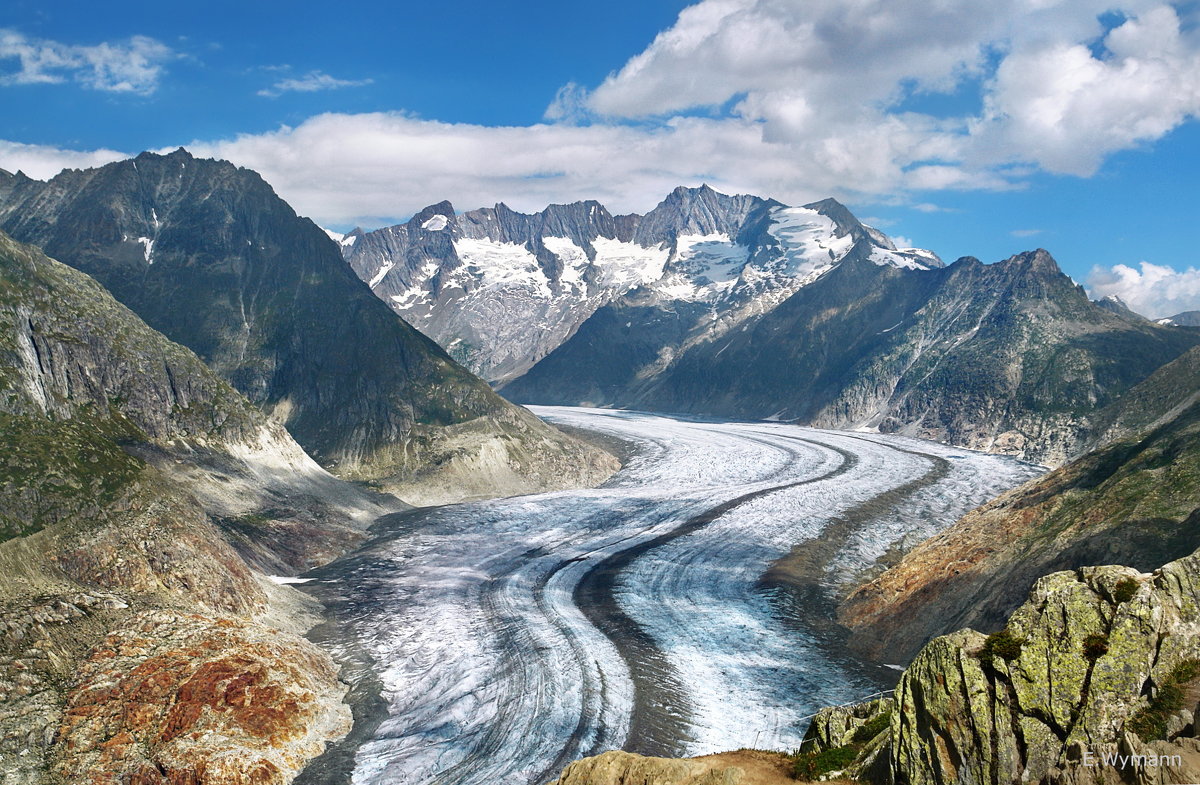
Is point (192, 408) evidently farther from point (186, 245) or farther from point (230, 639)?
point (186, 245)

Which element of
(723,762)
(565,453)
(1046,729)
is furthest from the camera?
(565,453)

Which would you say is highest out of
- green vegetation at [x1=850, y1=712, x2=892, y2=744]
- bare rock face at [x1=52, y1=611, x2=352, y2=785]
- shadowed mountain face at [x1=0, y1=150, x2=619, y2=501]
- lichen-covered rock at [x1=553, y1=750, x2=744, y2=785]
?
shadowed mountain face at [x1=0, y1=150, x2=619, y2=501]

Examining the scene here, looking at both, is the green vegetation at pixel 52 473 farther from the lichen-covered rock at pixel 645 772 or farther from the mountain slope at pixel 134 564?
the lichen-covered rock at pixel 645 772

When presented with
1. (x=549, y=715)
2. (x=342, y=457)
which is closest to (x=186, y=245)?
(x=342, y=457)

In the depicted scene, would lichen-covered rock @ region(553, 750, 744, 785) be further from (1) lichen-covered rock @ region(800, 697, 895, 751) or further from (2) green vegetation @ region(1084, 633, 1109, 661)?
(2) green vegetation @ region(1084, 633, 1109, 661)

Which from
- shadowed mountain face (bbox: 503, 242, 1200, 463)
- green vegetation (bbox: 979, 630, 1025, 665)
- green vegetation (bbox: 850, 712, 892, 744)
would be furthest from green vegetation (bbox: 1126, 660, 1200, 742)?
shadowed mountain face (bbox: 503, 242, 1200, 463)

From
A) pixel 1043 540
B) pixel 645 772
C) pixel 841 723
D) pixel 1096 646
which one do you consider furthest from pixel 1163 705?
pixel 1043 540
